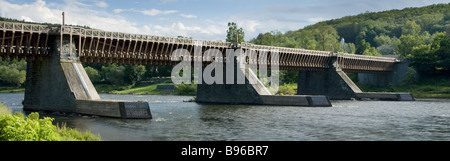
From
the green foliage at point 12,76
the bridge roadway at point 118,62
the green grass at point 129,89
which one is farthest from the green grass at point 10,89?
the bridge roadway at point 118,62

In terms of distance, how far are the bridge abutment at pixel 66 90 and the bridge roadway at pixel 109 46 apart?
1.20 metres

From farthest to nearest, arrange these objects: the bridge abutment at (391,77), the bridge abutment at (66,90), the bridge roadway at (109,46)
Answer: the bridge abutment at (391,77)
the bridge roadway at (109,46)
the bridge abutment at (66,90)

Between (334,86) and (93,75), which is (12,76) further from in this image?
(334,86)

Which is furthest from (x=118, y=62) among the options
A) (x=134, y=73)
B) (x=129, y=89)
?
(x=134, y=73)

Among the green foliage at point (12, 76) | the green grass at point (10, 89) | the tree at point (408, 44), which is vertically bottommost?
the green grass at point (10, 89)

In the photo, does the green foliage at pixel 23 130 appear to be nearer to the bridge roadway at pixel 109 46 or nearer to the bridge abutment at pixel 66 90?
the bridge abutment at pixel 66 90

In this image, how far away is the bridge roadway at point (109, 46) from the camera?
178 ft

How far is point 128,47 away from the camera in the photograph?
65688mm

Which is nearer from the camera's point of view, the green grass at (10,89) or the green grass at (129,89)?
the green grass at (10,89)

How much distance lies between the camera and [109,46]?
63656 millimetres
